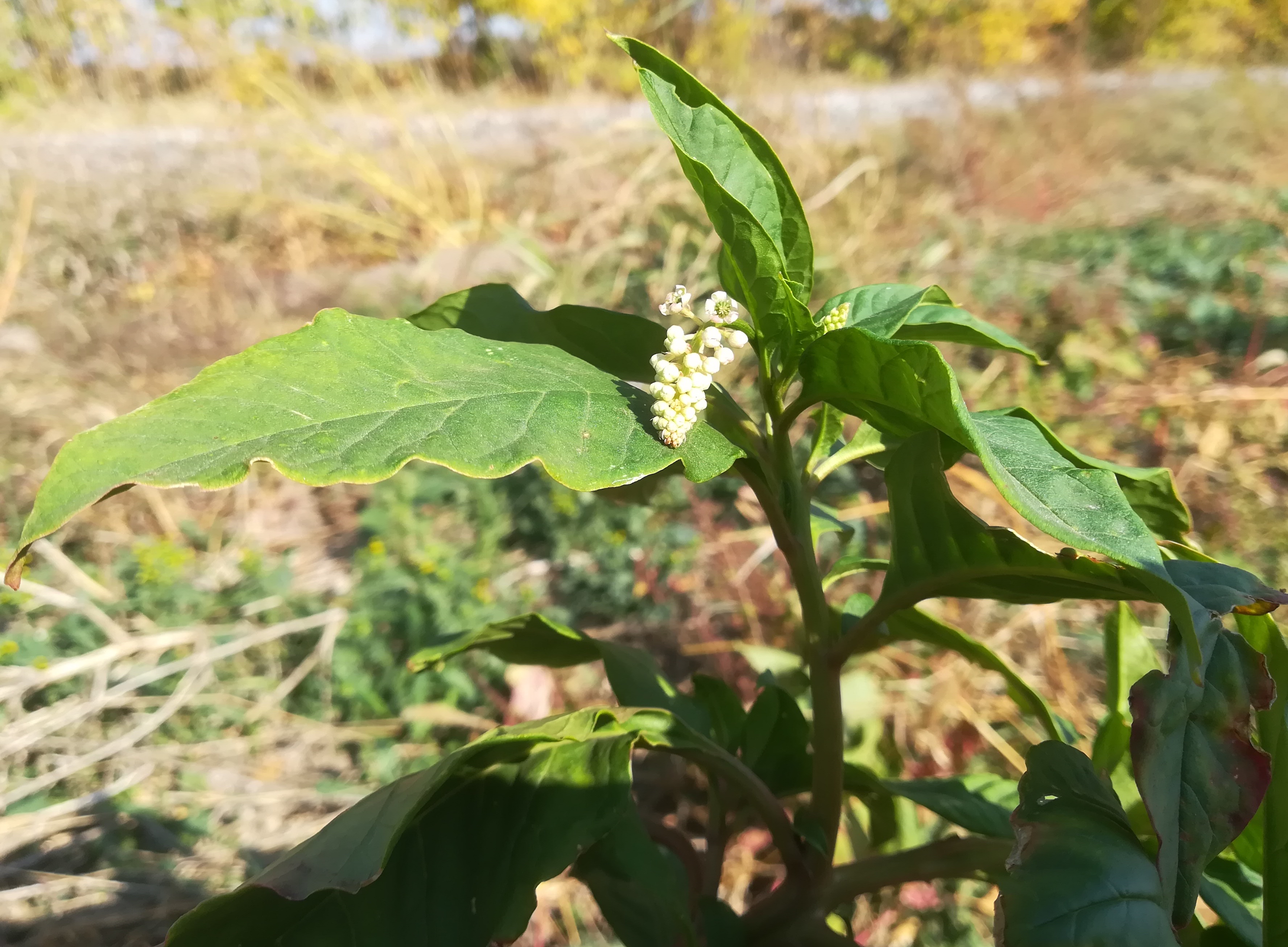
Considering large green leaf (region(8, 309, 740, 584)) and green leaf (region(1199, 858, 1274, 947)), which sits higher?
large green leaf (region(8, 309, 740, 584))

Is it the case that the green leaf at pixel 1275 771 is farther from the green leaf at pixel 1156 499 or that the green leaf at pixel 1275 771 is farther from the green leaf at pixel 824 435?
the green leaf at pixel 824 435

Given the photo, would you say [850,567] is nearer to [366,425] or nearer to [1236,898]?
[1236,898]

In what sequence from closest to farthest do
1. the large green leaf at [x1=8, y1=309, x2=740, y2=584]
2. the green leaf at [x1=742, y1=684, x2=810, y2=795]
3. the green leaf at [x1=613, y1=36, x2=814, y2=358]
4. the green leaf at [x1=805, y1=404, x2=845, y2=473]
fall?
the large green leaf at [x1=8, y1=309, x2=740, y2=584]
the green leaf at [x1=613, y1=36, x2=814, y2=358]
the green leaf at [x1=805, y1=404, x2=845, y2=473]
the green leaf at [x1=742, y1=684, x2=810, y2=795]

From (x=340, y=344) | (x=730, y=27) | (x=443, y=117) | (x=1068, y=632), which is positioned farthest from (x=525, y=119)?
(x=340, y=344)

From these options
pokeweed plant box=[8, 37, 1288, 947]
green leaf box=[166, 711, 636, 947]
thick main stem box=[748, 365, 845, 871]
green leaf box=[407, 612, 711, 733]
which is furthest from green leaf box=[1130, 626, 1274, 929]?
green leaf box=[407, 612, 711, 733]

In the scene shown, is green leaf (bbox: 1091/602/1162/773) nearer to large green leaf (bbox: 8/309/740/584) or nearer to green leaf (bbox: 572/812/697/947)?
green leaf (bbox: 572/812/697/947)

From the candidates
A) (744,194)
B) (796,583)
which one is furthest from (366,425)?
(796,583)
